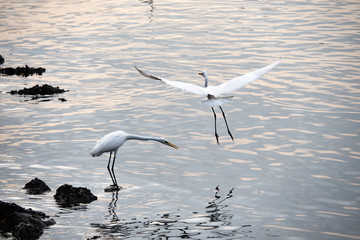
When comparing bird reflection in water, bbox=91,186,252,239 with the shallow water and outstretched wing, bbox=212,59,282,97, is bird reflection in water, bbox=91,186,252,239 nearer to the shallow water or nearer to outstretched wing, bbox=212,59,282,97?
the shallow water

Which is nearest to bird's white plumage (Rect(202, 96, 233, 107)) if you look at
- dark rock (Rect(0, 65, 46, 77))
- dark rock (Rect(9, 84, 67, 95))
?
dark rock (Rect(9, 84, 67, 95))

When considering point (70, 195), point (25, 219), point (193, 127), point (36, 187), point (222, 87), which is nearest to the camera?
point (25, 219)

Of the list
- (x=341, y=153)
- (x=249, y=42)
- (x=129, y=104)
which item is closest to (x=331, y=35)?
(x=249, y=42)

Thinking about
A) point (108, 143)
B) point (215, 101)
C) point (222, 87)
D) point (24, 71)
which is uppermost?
point (222, 87)

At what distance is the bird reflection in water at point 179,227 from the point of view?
36.3 feet

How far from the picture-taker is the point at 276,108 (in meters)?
19.2

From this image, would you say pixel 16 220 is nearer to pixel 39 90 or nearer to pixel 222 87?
pixel 222 87

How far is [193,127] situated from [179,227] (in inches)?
262

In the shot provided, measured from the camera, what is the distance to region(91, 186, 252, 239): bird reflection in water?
11078 mm

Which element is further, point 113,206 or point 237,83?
point 237,83

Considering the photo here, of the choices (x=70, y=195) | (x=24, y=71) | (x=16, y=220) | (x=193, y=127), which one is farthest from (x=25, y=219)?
(x=24, y=71)

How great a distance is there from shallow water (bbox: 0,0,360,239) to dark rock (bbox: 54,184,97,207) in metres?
0.27

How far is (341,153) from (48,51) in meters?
16.7

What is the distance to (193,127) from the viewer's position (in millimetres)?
17781
